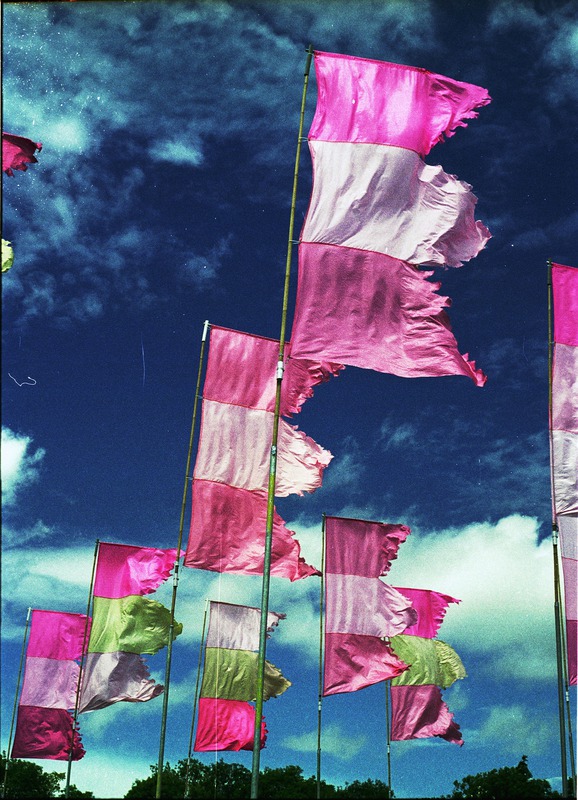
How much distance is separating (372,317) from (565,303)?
9.50 meters

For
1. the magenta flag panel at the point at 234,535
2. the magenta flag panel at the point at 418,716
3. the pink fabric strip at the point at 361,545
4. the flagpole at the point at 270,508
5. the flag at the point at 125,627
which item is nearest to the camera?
the flagpole at the point at 270,508

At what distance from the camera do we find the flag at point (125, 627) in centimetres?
3469

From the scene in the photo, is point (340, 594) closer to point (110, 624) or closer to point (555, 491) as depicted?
point (555, 491)

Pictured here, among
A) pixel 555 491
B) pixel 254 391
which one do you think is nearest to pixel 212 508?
pixel 254 391

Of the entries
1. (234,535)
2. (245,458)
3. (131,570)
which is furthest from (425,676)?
(245,458)

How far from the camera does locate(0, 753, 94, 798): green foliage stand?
8338 cm

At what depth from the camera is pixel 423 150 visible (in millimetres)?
19734

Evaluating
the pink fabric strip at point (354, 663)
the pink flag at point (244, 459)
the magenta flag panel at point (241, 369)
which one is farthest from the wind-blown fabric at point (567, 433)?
the magenta flag panel at point (241, 369)

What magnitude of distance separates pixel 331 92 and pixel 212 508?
12511mm

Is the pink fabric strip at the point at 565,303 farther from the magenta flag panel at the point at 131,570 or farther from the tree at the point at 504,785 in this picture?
the tree at the point at 504,785

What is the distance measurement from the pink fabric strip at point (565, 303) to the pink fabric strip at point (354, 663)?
9374 mm

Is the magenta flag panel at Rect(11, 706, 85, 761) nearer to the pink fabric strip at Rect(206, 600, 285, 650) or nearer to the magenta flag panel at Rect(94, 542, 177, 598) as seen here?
the pink fabric strip at Rect(206, 600, 285, 650)

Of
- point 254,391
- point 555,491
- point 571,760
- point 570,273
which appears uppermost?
point 570,273

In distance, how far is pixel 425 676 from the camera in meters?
38.9
